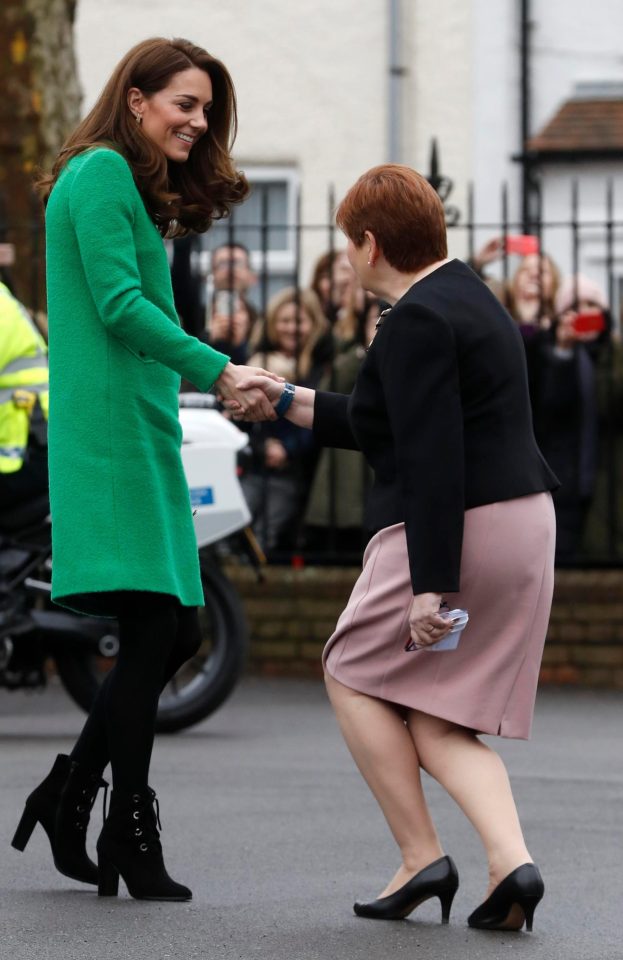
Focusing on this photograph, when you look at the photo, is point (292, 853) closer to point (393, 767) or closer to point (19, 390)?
point (393, 767)

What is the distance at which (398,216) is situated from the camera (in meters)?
4.20

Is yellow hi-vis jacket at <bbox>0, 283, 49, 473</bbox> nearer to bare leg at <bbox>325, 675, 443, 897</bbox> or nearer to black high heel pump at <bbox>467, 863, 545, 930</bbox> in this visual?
bare leg at <bbox>325, 675, 443, 897</bbox>

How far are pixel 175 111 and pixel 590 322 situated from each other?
215 inches

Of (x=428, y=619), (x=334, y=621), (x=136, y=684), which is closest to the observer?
(x=428, y=619)

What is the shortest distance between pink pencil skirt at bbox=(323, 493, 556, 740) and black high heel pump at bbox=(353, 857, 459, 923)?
0.31m

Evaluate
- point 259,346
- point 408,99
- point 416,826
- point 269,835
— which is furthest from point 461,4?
point 416,826

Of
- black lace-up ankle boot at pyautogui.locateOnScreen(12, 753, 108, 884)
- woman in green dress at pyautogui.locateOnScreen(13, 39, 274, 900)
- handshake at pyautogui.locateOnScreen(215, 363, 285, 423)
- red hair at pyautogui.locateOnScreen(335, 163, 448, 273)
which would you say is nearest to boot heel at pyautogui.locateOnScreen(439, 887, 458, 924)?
woman in green dress at pyautogui.locateOnScreen(13, 39, 274, 900)

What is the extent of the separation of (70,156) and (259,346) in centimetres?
551

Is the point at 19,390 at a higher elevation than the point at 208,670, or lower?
higher

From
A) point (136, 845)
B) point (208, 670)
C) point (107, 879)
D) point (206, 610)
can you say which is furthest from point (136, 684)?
point (206, 610)

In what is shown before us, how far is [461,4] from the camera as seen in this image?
59.5ft

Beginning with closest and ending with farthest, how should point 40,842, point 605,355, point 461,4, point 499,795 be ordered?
point 499,795 < point 40,842 < point 605,355 < point 461,4

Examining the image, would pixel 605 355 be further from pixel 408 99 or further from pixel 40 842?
pixel 408 99

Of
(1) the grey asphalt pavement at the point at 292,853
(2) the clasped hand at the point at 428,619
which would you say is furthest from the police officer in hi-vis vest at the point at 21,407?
(2) the clasped hand at the point at 428,619
